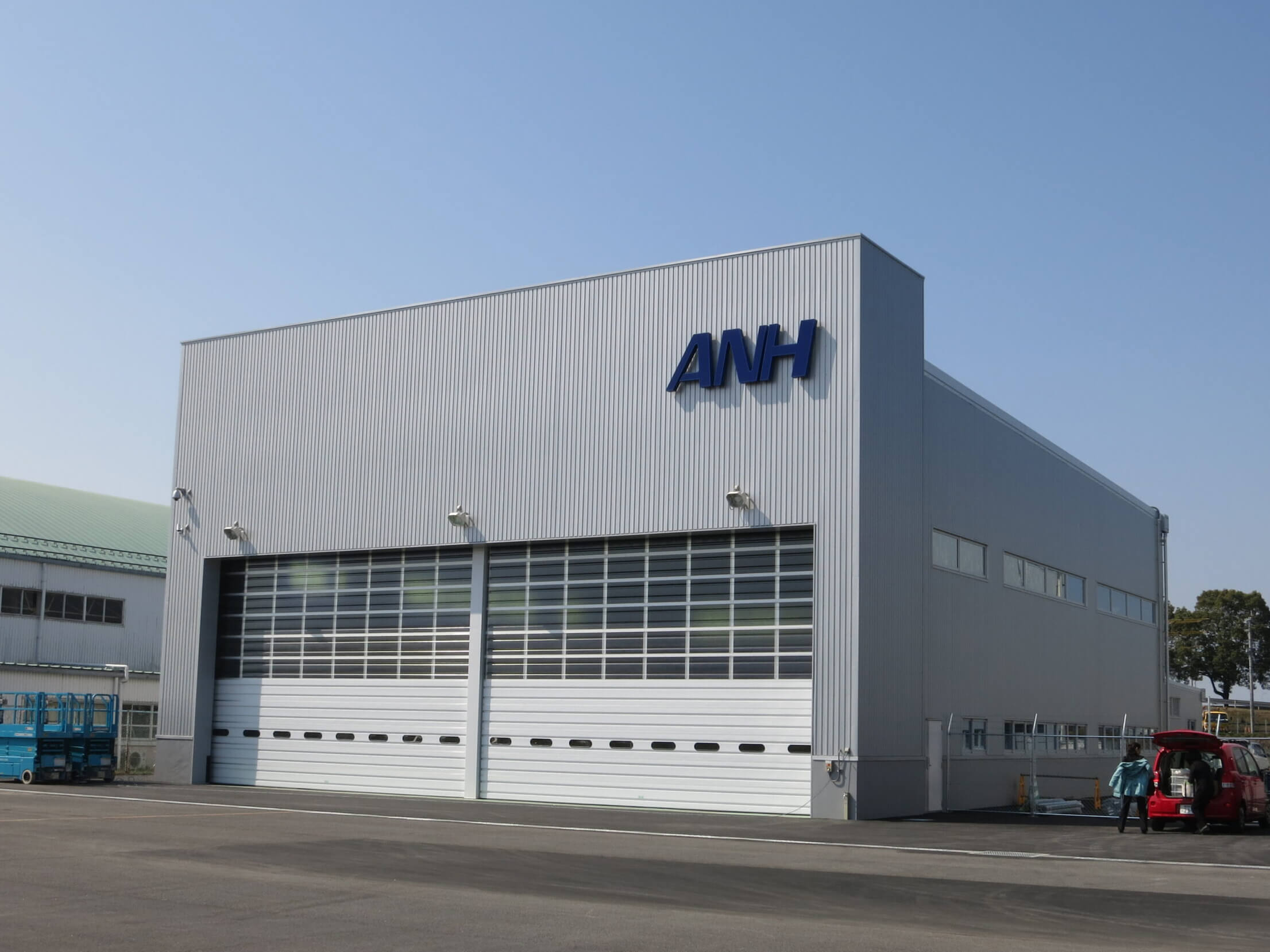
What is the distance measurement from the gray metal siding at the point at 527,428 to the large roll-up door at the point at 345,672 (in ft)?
2.40

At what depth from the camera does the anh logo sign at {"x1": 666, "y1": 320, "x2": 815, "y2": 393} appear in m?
27.5

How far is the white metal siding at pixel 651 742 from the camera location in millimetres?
26922

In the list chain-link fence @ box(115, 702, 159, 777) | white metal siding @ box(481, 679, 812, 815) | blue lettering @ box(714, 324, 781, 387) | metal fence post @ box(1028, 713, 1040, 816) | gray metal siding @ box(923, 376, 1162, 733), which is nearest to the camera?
white metal siding @ box(481, 679, 812, 815)

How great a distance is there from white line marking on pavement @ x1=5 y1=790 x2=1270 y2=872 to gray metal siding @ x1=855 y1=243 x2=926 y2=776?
4.90 metres

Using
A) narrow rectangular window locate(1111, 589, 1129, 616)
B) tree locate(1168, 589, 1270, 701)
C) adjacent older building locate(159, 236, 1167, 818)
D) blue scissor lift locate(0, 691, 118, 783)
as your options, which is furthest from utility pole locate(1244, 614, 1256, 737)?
blue scissor lift locate(0, 691, 118, 783)

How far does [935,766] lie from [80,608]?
34.4 metres

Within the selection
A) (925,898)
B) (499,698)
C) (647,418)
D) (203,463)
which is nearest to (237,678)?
(203,463)

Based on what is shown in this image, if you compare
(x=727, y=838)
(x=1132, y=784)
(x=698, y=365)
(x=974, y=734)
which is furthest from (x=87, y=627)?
(x=1132, y=784)

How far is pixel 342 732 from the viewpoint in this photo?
107ft

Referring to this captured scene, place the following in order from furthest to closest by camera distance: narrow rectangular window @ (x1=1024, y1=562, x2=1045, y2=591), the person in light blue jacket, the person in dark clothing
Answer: narrow rectangular window @ (x1=1024, y1=562, x2=1045, y2=591)
the person in dark clothing
the person in light blue jacket

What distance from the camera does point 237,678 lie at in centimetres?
3466

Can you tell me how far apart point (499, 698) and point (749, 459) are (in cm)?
780

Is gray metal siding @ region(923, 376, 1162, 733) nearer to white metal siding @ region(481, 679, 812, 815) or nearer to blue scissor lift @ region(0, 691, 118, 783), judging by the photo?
white metal siding @ region(481, 679, 812, 815)

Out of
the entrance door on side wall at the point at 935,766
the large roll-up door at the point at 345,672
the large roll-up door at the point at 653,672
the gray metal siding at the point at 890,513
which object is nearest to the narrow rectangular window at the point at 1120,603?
the entrance door on side wall at the point at 935,766
